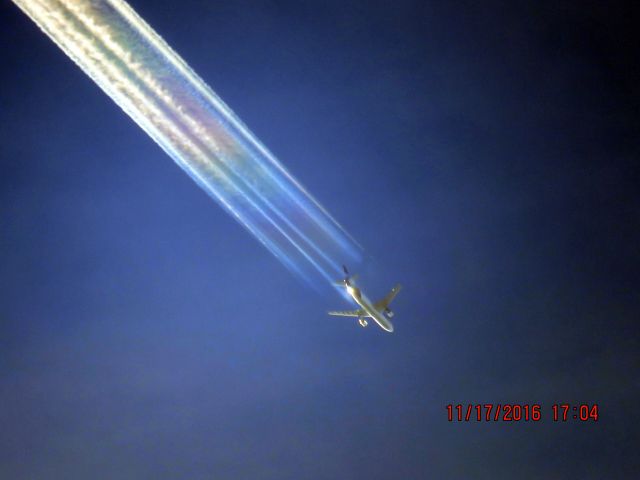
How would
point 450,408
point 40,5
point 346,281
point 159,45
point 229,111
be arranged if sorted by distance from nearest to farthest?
point 40,5
point 159,45
point 229,111
point 346,281
point 450,408

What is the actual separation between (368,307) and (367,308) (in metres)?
0.11

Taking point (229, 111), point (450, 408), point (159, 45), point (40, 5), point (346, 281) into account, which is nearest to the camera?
point (40, 5)

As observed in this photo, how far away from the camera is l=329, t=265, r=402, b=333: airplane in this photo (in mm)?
54250

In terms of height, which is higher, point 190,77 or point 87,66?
point 190,77

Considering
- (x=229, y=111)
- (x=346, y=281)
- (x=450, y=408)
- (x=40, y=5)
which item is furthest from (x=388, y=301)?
(x=40, y=5)

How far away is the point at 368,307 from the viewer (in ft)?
180

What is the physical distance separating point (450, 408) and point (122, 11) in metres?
42.0

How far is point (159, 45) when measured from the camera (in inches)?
1331

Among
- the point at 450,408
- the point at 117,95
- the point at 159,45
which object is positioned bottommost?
the point at 450,408

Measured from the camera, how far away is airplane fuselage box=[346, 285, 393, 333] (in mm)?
54062

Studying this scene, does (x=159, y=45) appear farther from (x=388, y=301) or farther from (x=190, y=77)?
(x=388, y=301)

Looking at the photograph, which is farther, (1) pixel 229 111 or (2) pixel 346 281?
(2) pixel 346 281

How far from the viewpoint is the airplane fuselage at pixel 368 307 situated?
177 ft

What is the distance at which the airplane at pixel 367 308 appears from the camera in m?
54.2
